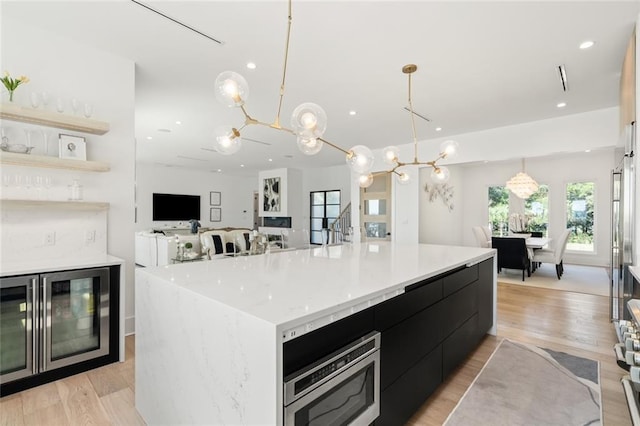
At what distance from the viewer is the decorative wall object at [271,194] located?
1093 centimetres

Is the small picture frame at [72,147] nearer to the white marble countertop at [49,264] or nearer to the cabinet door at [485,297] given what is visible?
the white marble countertop at [49,264]

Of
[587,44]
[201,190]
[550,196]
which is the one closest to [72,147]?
[587,44]

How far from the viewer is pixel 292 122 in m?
2.27

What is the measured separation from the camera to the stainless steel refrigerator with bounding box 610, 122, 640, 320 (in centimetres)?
264

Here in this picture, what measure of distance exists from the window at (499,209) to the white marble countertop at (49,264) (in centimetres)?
933

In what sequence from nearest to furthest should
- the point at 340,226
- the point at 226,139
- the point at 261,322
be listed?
1. the point at 261,322
2. the point at 226,139
3. the point at 340,226

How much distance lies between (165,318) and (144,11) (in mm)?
2425

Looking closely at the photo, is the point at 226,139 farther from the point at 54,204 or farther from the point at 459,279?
the point at 459,279

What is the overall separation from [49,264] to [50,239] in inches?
19.6

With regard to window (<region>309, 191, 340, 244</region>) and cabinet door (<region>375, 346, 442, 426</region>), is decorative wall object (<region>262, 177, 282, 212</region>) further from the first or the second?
cabinet door (<region>375, 346, 442, 426</region>)

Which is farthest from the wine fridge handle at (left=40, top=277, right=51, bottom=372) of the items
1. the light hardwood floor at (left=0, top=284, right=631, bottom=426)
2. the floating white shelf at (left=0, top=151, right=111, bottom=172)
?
the floating white shelf at (left=0, top=151, right=111, bottom=172)

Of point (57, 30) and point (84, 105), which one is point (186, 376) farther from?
point (57, 30)

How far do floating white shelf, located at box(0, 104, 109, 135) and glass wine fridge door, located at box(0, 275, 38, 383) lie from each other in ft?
4.24

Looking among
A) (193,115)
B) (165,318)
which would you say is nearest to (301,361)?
(165,318)
